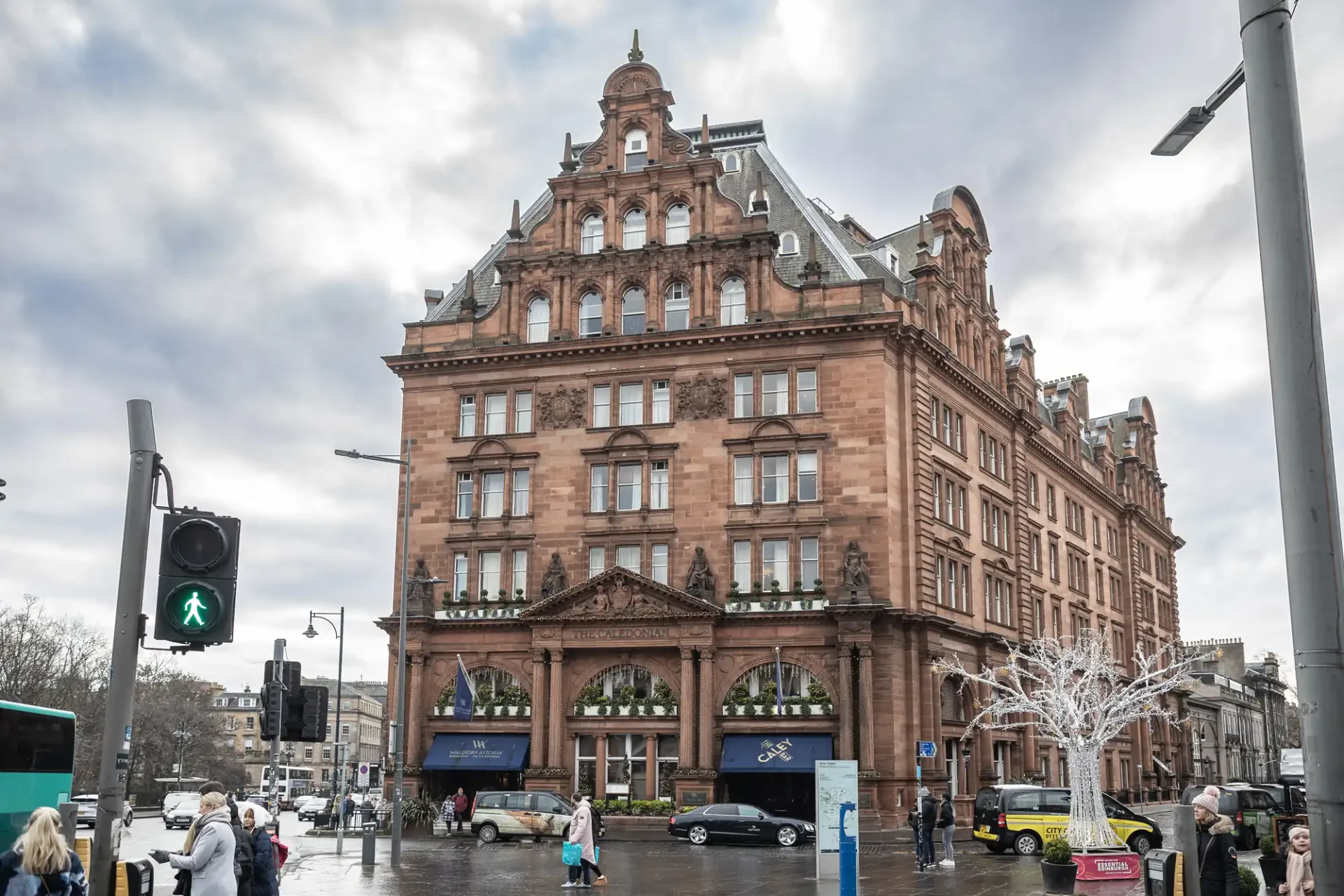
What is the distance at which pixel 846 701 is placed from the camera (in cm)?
5244

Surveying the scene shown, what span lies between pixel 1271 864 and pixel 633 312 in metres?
37.4

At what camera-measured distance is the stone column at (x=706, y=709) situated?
174 feet

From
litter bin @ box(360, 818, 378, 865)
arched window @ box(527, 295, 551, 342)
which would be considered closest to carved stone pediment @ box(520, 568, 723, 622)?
arched window @ box(527, 295, 551, 342)

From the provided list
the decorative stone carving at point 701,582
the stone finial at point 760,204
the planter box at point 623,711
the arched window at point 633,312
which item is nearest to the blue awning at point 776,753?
the planter box at point 623,711

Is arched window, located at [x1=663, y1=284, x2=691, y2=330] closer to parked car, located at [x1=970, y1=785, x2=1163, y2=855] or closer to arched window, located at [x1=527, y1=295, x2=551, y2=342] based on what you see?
→ arched window, located at [x1=527, y1=295, x2=551, y2=342]

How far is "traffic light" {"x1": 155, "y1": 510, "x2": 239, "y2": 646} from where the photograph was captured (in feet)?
36.4

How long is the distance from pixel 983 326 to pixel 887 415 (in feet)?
48.5

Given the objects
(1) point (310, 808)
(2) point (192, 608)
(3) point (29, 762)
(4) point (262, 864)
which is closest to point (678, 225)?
(3) point (29, 762)

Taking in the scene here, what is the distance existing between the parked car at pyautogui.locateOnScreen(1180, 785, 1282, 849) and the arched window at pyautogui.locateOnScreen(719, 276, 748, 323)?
26993 mm

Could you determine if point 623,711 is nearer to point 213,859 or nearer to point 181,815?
point 181,815

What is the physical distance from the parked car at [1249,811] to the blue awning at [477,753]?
90.1 feet

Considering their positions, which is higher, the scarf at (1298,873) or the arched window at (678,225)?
the arched window at (678,225)

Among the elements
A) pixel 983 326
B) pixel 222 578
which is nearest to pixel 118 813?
pixel 222 578

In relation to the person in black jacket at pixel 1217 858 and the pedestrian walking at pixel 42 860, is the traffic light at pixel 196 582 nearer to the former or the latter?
the pedestrian walking at pixel 42 860
